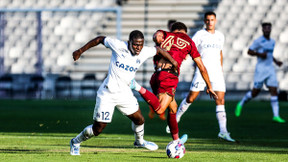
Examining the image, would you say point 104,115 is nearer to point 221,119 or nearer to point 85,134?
point 85,134

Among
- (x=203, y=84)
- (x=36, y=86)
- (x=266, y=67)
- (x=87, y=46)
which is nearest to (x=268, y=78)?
(x=266, y=67)

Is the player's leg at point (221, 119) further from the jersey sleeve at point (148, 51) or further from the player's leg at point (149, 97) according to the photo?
the jersey sleeve at point (148, 51)

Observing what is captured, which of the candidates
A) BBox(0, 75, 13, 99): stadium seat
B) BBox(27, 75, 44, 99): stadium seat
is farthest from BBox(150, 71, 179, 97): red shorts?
BBox(0, 75, 13, 99): stadium seat

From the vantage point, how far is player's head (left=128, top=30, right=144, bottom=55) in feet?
22.9

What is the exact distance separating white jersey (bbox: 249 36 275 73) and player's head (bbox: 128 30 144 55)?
719cm

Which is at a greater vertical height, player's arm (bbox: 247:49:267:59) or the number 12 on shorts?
player's arm (bbox: 247:49:267:59)

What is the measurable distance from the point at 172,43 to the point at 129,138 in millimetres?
2151

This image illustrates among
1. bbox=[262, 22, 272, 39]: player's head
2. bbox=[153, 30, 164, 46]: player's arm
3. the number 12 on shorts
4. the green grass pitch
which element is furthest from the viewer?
bbox=[262, 22, 272, 39]: player's head

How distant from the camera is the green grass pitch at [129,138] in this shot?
7332 millimetres

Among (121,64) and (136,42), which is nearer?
(136,42)

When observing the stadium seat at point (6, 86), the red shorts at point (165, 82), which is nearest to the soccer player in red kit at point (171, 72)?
the red shorts at point (165, 82)

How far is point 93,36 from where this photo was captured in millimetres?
24703

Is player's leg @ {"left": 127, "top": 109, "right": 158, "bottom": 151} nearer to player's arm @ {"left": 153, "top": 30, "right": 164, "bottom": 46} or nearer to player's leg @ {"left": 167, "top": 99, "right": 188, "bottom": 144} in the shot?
player's leg @ {"left": 167, "top": 99, "right": 188, "bottom": 144}

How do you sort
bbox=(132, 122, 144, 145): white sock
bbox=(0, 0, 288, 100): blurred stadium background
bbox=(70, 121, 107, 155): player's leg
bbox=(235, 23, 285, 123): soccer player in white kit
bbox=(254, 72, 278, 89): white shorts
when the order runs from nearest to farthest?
bbox=(70, 121, 107, 155): player's leg < bbox=(132, 122, 144, 145): white sock < bbox=(235, 23, 285, 123): soccer player in white kit < bbox=(254, 72, 278, 89): white shorts < bbox=(0, 0, 288, 100): blurred stadium background
